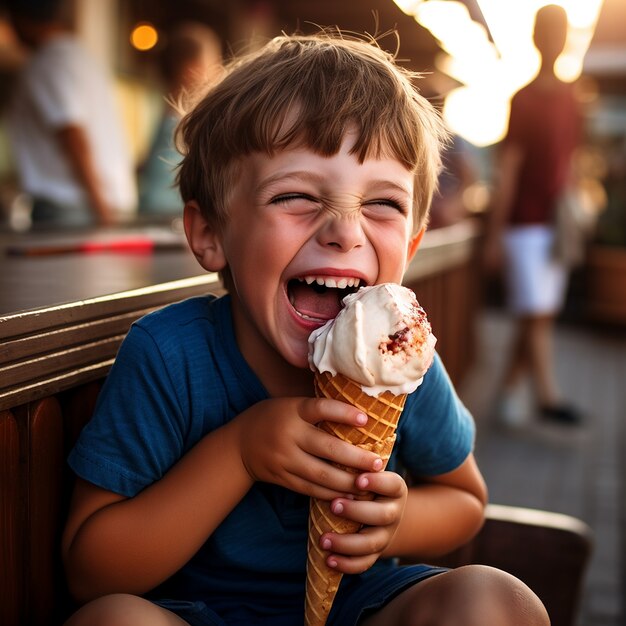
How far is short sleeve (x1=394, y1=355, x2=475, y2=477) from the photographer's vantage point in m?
1.54

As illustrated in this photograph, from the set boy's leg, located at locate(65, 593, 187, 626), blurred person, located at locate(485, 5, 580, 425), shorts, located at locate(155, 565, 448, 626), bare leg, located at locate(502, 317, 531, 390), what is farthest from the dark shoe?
boy's leg, located at locate(65, 593, 187, 626)

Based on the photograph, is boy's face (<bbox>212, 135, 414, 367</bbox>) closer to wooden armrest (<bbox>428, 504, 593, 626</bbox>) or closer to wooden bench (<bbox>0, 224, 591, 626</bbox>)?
wooden bench (<bbox>0, 224, 591, 626</bbox>)

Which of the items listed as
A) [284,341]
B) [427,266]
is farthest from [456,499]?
[427,266]

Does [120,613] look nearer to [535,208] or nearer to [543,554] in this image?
[543,554]

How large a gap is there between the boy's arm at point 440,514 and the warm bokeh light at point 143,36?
8342 millimetres

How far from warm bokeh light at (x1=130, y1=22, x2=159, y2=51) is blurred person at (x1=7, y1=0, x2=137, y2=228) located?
5.39 metres

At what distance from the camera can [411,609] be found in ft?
4.37

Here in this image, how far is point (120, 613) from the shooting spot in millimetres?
1185

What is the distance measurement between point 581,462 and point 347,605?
3.46m

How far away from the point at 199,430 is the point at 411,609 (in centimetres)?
44

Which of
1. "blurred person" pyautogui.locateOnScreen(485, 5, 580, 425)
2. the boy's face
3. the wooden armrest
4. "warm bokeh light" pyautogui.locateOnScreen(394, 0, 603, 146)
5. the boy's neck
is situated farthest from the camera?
"warm bokeh light" pyautogui.locateOnScreen(394, 0, 603, 146)

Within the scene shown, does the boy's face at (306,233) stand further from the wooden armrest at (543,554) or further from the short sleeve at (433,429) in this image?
the wooden armrest at (543,554)

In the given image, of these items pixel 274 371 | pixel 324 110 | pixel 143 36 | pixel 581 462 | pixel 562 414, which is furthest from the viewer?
pixel 143 36

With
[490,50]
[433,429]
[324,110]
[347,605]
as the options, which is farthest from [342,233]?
[490,50]
